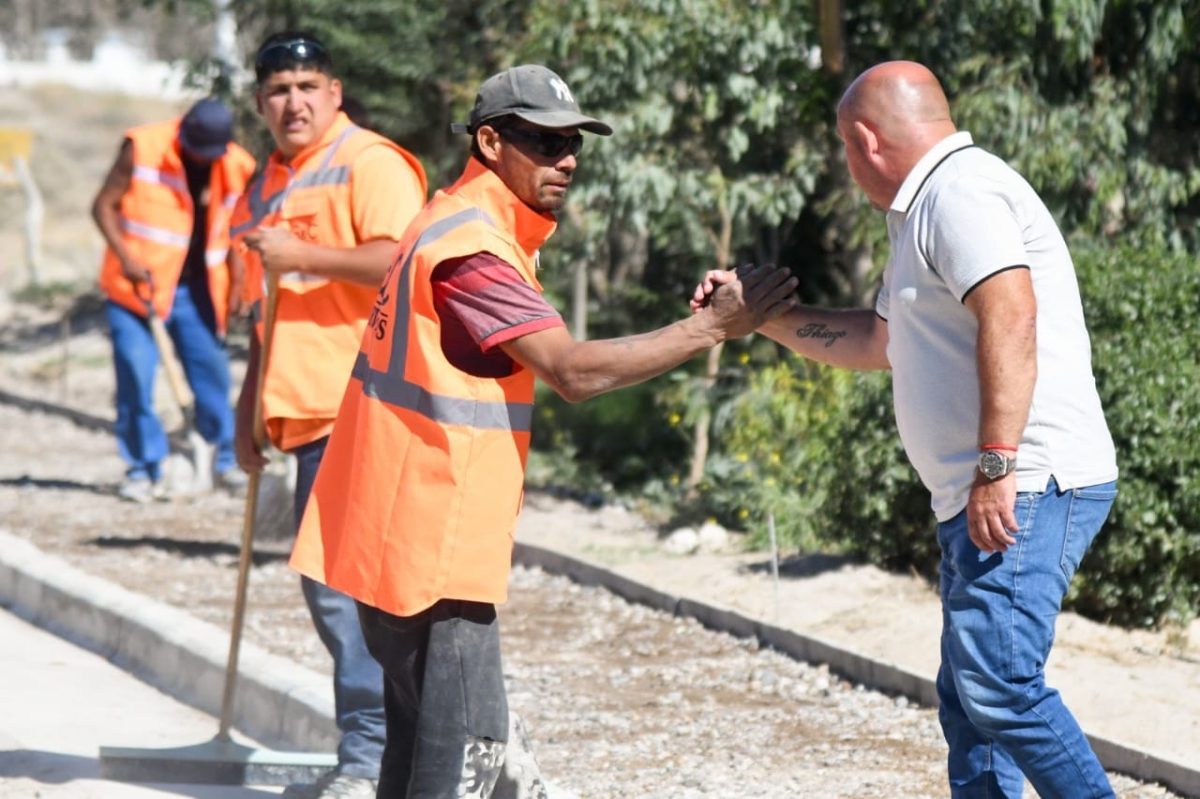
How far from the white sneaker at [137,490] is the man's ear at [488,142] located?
6858mm

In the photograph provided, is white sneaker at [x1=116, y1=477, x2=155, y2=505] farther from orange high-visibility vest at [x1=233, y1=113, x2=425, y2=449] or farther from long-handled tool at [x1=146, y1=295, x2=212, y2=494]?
orange high-visibility vest at [x1=233, y1=113, x2=425, y2=449]

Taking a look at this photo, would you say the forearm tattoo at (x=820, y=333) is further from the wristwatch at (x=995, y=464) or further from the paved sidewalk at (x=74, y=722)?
the paved sidewalk at (x=74, y=722)

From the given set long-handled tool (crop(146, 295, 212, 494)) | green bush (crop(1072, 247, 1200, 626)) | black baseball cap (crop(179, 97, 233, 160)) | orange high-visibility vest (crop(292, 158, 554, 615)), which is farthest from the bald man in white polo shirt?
long-handled tool (crop(146, 295, 212, 494))

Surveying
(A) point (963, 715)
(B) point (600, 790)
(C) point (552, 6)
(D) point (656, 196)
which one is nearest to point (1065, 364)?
(A) point (963, 715)

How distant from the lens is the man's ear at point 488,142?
3684 millimetres

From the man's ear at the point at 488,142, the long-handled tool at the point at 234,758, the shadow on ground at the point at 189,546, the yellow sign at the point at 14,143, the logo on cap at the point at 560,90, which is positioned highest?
the logo on cap at the point at 560,90

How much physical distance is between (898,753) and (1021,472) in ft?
6.66

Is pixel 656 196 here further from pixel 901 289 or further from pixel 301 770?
pixel 901 289

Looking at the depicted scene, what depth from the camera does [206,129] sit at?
945cm

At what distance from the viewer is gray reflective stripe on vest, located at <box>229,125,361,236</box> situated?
5000mm

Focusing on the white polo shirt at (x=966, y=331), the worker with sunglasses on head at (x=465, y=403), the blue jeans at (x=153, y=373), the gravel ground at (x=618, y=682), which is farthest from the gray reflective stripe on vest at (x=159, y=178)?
the white polo shirt at (x=966, y=331)

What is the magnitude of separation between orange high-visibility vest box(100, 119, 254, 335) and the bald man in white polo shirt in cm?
647

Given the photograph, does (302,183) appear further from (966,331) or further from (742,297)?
(966,331)

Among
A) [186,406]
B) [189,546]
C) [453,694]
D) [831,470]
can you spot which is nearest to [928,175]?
[453,694]
